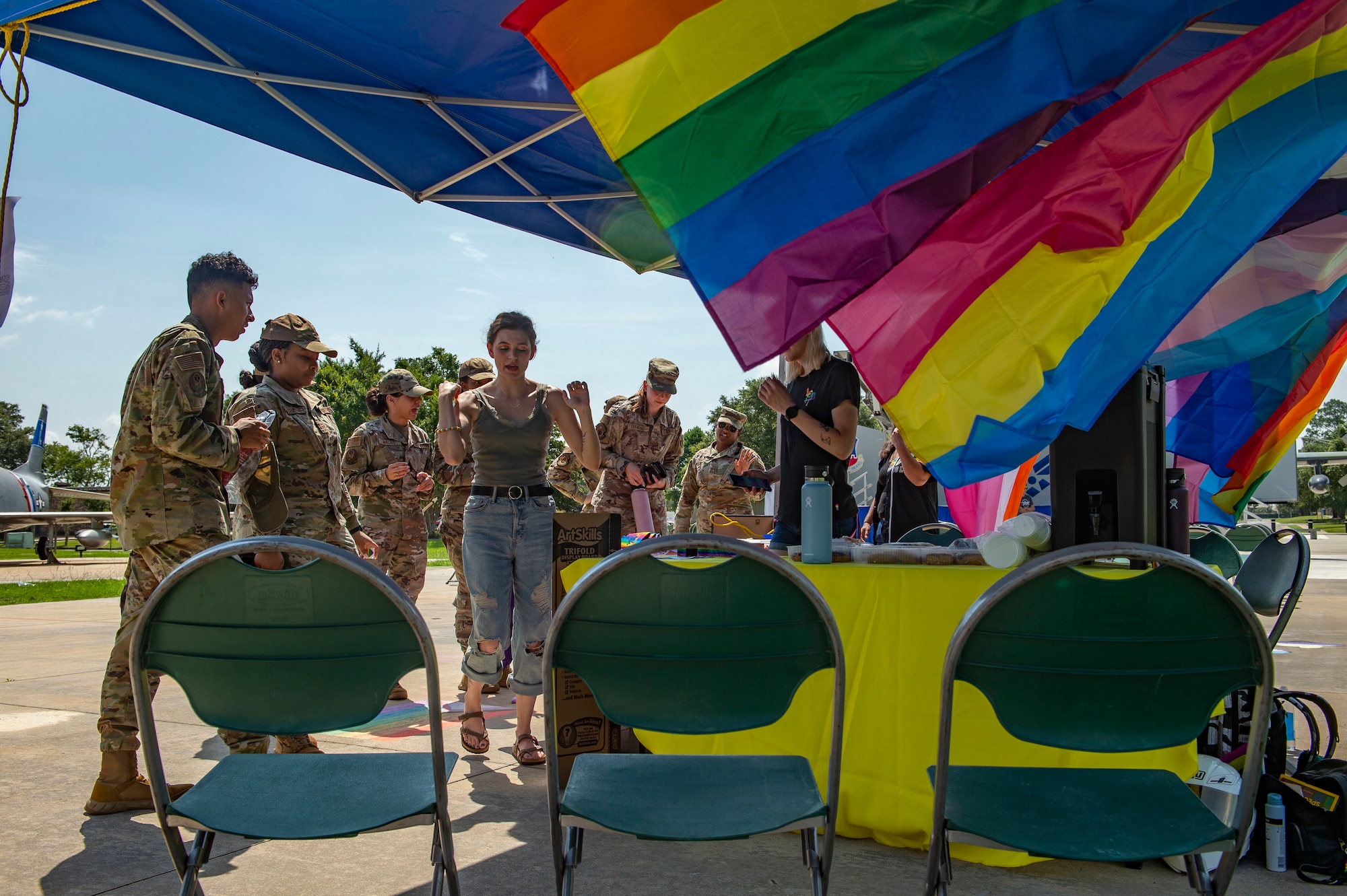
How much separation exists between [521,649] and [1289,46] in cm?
336

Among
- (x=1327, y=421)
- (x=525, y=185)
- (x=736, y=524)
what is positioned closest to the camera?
(x=736, y=524)

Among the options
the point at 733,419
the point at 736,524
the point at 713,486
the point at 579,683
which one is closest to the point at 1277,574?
the point at 736,524

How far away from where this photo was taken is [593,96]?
233 centimetres

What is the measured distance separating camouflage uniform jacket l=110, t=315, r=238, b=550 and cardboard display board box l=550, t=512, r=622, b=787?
1.16 m

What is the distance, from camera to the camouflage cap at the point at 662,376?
5598 mm

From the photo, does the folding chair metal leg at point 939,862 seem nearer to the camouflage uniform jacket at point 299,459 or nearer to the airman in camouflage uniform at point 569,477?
the camouflage uniform jacket at point 299,459

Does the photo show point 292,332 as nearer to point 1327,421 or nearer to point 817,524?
point 817,524

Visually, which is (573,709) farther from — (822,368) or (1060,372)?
(1060,372)

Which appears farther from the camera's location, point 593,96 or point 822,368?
point 822,368

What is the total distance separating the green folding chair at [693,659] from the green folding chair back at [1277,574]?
7.10ft

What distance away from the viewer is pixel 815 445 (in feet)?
11.3

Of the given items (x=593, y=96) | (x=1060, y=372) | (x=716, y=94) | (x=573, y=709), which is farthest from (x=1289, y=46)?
(x=573, y=709)

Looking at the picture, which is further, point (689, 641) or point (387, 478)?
point (387, 478)

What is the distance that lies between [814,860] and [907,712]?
41.6 inches
